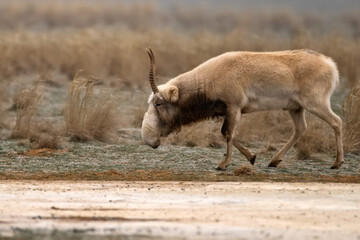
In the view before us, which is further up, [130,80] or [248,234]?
[248,234]

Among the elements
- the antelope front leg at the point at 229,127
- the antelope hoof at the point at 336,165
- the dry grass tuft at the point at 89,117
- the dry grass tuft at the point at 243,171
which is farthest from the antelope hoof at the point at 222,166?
the dry grass tuft at the point at 89,117

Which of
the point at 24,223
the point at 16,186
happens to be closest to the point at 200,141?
the point at 16,186

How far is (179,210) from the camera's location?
1294cm

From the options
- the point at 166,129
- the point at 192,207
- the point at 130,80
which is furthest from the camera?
the point at 130,80

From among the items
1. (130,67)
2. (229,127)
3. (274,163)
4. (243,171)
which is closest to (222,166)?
(229,127)

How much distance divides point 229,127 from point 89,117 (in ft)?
15.6

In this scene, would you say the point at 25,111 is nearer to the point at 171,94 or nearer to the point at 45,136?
the point at 45,136

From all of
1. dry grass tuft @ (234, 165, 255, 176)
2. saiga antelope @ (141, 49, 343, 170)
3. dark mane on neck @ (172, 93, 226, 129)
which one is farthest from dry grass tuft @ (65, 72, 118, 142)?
dry grass tuft @ (234, 165, 255, 176)

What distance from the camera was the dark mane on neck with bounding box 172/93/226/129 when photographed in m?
17.1

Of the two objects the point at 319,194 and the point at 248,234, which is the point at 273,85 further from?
the point at 248,234

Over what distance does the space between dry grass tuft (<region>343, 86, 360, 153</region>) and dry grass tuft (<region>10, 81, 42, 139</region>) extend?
5.92 m

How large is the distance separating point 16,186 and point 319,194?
13.4 ft

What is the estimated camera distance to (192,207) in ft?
43.0

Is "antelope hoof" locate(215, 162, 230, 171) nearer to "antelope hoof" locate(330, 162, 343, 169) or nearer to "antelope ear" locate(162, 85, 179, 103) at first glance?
"antelope ear" locate(162, 85, 179, 103)
